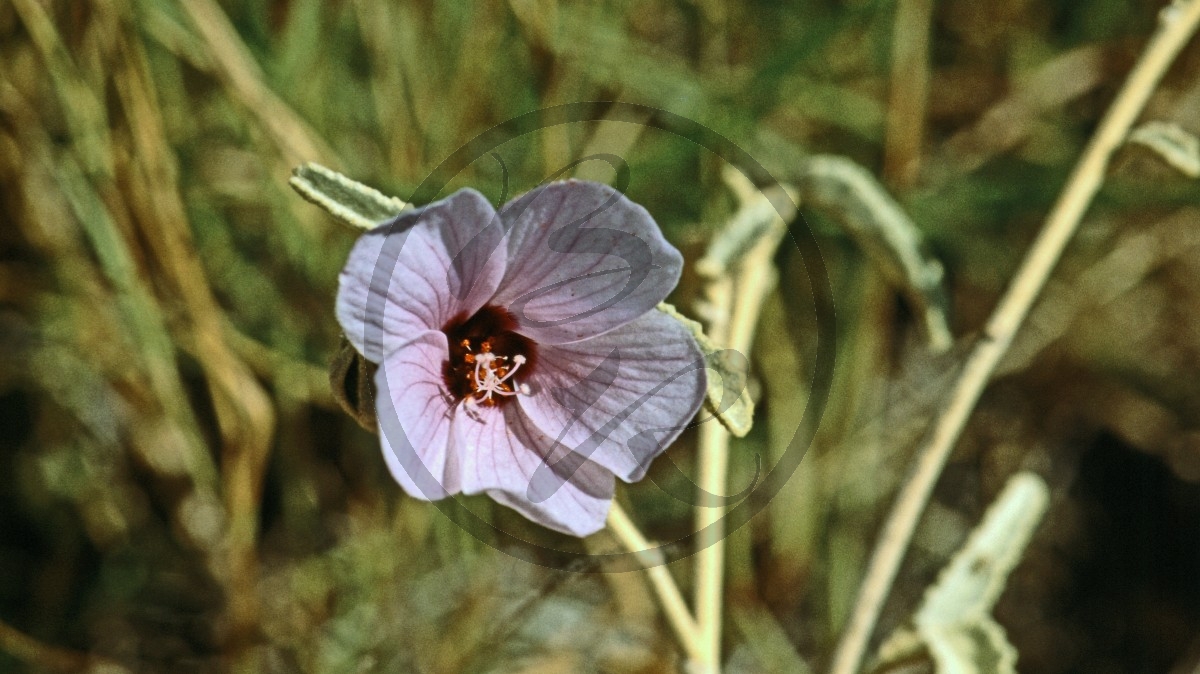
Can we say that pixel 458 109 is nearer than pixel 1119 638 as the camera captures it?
Yes

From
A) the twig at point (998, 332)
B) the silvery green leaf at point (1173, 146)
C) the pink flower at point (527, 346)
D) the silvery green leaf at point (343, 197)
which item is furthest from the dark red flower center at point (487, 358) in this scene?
the silvery green leaf at point (1173, 146)

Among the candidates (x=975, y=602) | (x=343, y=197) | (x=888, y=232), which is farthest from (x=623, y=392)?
(x=975, y=602)

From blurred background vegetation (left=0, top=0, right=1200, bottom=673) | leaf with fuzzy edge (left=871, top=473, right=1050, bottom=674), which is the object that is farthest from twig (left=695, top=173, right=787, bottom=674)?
leaf with fuzzy edge (left=871, top=473, right=1050, bottom=674)

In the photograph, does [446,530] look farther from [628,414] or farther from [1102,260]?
[1102,260]

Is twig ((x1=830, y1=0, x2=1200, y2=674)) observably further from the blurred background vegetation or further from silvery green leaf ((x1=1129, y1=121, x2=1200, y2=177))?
the blurred background vegetation

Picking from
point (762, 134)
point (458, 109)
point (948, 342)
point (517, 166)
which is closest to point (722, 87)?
point (762, 134)

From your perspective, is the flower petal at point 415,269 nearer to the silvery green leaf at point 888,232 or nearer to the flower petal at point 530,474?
the flower petal at point 530,474

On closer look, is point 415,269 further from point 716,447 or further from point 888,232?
point 888,232
